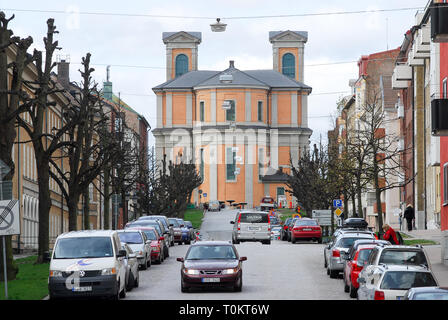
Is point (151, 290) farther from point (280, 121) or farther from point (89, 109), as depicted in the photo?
point (280, 121)

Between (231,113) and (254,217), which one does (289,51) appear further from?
(254,217)

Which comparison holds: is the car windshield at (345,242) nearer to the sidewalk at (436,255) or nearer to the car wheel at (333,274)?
the car wheel at (333,274)

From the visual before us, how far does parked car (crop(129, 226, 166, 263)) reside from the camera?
39.2m

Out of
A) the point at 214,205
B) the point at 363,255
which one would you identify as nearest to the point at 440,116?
the point at 363,255

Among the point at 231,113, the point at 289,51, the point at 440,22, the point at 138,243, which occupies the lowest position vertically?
the point at 138,243

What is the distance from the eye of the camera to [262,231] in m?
55.8

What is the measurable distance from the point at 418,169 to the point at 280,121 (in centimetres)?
7649

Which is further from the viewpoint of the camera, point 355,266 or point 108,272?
point 355,266

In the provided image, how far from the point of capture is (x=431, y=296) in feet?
49.3

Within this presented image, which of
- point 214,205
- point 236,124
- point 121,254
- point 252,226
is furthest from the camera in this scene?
point 236,124

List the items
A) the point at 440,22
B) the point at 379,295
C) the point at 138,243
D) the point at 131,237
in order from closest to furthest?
the point at 379,295
the point at 440,22
the point at 138,243
the point at 131,237

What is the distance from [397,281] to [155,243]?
2052cm
